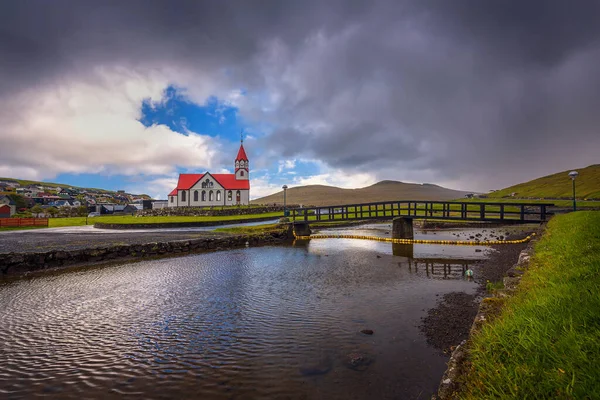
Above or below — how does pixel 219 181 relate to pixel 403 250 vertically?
above

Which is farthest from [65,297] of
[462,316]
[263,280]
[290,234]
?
[290,234]

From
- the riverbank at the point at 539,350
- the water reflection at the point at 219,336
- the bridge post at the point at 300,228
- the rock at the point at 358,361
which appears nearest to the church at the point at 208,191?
the bridge post at the point at 300,228

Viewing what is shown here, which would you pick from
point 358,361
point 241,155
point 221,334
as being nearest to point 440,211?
point 358,361

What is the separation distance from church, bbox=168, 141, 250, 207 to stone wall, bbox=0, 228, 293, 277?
61.6 meters

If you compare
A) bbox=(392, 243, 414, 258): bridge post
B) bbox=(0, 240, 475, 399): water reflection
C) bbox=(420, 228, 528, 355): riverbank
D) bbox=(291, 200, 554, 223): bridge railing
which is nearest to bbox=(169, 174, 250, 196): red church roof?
bbox=(291, 200, 554, 223): bridge railing

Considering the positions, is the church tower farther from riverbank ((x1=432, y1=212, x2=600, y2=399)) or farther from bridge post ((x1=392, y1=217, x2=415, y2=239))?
riverbank ((x1=432, y1=212, x2=600, y2=399))

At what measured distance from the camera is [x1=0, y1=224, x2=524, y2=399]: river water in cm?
564

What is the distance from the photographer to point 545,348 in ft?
11.0

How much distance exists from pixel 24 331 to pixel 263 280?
7.72 metres

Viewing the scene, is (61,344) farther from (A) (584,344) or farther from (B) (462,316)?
(B) (462,316)

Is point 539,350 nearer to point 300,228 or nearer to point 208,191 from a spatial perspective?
point 300,228

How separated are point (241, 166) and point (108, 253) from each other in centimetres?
7469

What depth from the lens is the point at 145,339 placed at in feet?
24.6

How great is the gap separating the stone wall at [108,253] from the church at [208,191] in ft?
202
